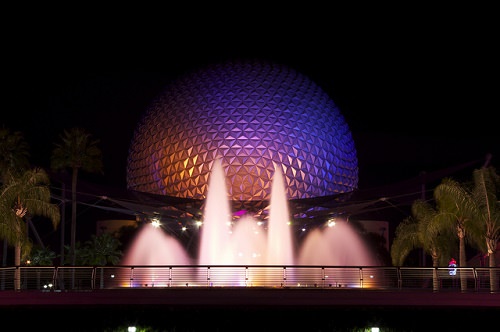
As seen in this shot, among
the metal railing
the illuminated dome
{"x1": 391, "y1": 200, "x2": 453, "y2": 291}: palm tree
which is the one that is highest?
the illuminated dome

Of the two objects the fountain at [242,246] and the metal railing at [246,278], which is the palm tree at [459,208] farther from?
the fountain at [242,246]

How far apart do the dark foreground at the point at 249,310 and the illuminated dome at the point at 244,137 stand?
24777mm

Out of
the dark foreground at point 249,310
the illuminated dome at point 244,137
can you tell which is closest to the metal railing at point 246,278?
the dark foreground at point 249,310

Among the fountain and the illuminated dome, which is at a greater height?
the illuminated dome

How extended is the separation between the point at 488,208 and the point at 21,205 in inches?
711

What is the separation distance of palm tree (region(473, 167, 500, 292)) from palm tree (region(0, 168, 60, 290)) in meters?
16.4

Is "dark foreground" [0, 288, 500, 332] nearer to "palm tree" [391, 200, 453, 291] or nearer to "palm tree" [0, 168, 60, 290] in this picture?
"palm tree" [0, 168, 60, 290]

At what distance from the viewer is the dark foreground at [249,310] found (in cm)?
1991

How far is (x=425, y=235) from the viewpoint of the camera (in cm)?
3309

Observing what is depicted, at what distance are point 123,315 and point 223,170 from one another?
2639cm

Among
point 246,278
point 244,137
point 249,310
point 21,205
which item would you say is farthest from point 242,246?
point 249,310

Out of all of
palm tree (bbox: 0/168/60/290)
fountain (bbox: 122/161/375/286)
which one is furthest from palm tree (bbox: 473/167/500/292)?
palm tree (bbox: 0/168/60/290)

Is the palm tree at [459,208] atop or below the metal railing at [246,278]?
atop

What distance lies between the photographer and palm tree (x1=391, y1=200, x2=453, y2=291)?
31497 millimetres
